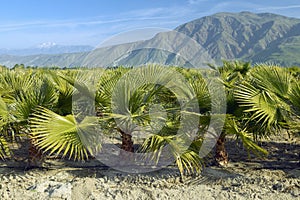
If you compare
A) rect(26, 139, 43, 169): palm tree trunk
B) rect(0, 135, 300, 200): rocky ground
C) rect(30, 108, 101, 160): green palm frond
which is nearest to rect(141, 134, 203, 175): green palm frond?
rect(0, 135, 300, 200): rocky ground

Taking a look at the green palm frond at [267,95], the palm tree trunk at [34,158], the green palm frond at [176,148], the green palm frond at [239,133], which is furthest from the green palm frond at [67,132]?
the green palm frond at [267,95]

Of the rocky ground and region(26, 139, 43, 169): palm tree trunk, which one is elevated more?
region(26, 139, 43, 169): palm tree trunk

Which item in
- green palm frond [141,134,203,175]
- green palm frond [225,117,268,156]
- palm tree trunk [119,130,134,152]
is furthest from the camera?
palm tree trunk [119,130,134,152]

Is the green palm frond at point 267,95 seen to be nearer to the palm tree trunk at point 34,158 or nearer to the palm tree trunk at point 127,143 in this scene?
the palm tree trunk at point 127,143

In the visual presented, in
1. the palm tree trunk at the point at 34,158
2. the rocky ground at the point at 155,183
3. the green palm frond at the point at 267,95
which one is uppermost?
the green palm frond at the point at 267,95

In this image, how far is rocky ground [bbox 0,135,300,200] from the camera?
489 centimetres

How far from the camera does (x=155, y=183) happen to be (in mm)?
5312

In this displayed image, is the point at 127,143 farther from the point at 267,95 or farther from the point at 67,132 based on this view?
Result: the point at 267,95

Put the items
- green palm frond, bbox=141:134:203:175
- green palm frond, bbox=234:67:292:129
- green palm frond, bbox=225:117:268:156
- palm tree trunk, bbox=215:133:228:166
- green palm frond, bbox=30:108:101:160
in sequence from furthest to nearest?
palm tree trunk, bbox=215:133:228:166 < green palm frond, bbox=234:67:292:129 < green palm frond, bbox=225:117:268:156 < green palm frond, bbox=141:134:203:175 < green palm frond, bbox=30:108:101:160

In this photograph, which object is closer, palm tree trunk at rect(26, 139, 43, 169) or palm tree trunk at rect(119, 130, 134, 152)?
palm tree trunk at rect(119, 130, 134, 152)

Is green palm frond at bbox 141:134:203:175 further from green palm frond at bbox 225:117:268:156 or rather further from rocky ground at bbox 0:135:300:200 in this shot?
green palm frond at bbox 225:117:268:156

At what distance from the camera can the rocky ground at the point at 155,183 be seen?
4.89 meters

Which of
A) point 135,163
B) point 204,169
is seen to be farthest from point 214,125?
point 135,163

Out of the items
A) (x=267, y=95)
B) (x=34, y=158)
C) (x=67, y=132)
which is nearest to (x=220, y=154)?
(x=267, y=95)
